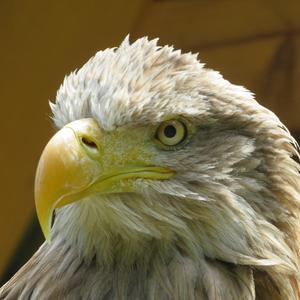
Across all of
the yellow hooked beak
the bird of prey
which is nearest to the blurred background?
the bird of prey

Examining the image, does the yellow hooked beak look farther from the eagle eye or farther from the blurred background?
the blurred background

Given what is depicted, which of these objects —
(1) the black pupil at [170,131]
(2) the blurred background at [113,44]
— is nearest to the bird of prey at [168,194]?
(1) the black pupil at [170,131]

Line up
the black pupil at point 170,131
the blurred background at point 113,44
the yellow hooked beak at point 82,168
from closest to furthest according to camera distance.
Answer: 1. the yellow hooked beak at point 82,168
2. the black pupil at point 170,131
3. the blurred background at point 113,44

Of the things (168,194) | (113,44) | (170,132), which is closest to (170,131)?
(170,132)

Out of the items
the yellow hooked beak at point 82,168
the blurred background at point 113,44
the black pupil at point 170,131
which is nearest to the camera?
the yellow hooked beak at point 82,168

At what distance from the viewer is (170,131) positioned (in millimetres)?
1867

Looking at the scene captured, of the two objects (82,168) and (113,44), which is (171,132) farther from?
(113,44)

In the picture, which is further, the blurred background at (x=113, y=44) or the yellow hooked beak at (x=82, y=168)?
the blurred background at (x=113, y=44)

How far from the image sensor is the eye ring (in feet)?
6.12

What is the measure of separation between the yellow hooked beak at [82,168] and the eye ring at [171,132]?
40mm

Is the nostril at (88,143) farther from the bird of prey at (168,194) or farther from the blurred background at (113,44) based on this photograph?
the blurred background at (113,44)

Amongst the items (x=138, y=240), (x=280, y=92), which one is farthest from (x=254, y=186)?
(x=280, y=92)

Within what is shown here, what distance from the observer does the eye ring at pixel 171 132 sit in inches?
73.4

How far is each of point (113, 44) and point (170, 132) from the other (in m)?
1.71
